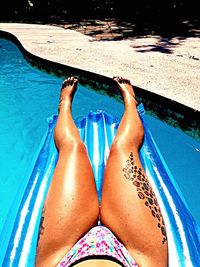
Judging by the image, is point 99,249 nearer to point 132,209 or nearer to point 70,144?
point 132,209

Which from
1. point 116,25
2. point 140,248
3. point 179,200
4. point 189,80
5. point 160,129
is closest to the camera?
point 140,248

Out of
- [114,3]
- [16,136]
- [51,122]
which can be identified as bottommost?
[16,136]

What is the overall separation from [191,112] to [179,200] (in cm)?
125

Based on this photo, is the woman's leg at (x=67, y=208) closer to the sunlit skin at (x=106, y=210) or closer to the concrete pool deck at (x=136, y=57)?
the sunlit skin at (x=106, y=210)

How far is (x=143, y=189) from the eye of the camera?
5.82 ft

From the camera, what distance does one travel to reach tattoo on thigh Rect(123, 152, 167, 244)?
1.69 metres

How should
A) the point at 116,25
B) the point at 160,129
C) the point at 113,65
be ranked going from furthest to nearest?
1. the point at 116,25
2. the point at 113,65
3. the point at 160,129

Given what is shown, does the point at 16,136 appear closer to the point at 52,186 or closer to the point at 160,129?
the point at 160,129

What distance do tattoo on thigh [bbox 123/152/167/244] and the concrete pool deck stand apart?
62.9 inches

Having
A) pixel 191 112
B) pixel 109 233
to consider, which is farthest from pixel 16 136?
pixel 109 233

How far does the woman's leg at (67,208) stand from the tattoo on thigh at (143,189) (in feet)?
0.74

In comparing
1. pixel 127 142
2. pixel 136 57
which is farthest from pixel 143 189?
pixel 136 57

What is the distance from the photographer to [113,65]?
4719mm

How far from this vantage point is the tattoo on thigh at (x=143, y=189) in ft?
→ 5.55
